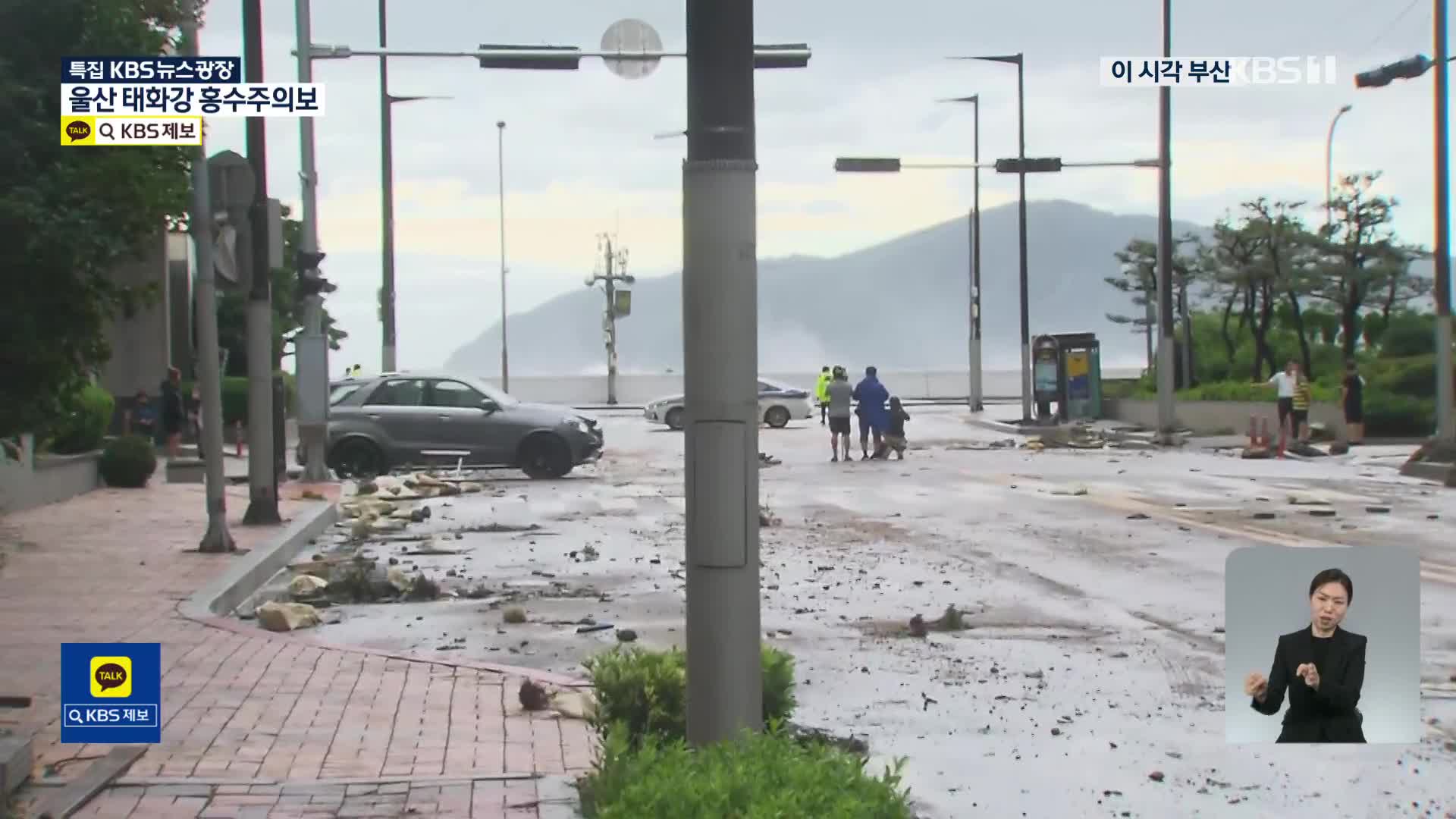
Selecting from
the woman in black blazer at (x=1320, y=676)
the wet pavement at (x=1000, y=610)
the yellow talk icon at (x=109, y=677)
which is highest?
the woman in black blazer at (x=1320, y=676)

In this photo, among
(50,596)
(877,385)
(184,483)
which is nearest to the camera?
(50,596)

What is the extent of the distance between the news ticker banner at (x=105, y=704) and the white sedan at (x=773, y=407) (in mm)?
40300

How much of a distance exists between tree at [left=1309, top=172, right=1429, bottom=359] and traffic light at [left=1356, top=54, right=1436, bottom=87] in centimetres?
1883

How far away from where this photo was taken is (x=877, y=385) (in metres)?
31.8

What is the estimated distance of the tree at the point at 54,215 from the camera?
6508 mm

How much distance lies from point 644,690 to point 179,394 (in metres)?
27.6

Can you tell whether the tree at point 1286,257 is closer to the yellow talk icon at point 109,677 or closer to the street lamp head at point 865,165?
the street lamp head at point 865,165

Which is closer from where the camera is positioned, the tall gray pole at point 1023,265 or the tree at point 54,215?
the tree at point 54,215

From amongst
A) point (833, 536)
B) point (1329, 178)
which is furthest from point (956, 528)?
point (1329, 178)

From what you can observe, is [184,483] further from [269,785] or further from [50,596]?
[269,785]

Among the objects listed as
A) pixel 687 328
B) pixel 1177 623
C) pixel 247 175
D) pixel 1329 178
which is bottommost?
pixel 1177 623

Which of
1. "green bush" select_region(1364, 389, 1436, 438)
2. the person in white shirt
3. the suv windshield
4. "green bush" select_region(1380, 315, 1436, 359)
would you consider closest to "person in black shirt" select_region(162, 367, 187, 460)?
the suv windshield

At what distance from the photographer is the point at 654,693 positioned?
730 centimetres

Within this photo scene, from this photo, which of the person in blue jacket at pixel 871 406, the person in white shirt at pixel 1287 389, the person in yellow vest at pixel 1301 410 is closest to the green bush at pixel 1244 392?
the person in yellow vest at pixel 1301 410
